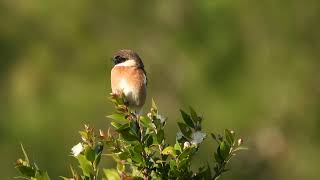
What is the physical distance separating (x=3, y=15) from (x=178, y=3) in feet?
Answer: 8.37

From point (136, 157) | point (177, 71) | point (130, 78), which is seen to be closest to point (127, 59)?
point (130, 78)

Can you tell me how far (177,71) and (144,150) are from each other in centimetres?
881

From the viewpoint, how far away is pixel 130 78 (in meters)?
3.94

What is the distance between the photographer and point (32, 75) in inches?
462

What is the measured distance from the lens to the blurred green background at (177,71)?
10.3 meters

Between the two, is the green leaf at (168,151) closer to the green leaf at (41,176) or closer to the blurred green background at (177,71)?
the green leaf at (41,176)

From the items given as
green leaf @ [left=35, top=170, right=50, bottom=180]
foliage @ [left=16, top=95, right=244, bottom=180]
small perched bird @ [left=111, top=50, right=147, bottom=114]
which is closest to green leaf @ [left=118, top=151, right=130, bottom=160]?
foliage @ [left=16, top=95, right=244, bottom=180]

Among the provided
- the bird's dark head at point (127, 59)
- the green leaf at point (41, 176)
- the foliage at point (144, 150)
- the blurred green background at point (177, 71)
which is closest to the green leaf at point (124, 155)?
the foliage at point (144, 150)

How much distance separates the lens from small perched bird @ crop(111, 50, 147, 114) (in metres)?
3.83

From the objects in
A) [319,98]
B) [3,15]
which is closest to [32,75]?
[3,15]

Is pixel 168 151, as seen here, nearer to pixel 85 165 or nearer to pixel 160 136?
pixel 160 136

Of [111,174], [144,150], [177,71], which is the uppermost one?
[144,150]

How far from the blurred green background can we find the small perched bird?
5.17 m

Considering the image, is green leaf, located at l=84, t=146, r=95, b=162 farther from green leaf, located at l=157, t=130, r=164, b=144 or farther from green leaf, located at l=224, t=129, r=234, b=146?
green leaf, located at l=224, t=129, r=234, b=146
